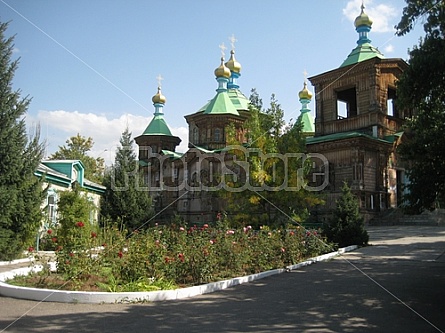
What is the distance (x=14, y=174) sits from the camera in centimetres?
1386

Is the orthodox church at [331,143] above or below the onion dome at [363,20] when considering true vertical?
below

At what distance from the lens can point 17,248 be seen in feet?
45.9

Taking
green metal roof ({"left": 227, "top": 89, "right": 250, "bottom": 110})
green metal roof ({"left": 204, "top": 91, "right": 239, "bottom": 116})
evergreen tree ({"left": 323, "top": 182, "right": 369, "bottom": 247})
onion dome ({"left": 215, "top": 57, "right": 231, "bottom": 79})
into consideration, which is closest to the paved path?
evergreen tree ({"left": 323, "top": 182, "right": 369, "bottom": 247})

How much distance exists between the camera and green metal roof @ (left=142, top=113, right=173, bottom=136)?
143ft

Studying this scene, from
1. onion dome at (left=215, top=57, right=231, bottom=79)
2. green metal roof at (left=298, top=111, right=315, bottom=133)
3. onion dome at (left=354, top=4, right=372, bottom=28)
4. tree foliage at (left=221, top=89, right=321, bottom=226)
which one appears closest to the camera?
tree foliage at (left=221, top=89, right=321, bottom=226)

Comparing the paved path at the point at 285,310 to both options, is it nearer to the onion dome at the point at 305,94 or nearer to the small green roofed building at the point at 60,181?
the small green roofed building at the point at 60,181

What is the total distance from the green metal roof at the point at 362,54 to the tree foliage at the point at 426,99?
20.4 meters

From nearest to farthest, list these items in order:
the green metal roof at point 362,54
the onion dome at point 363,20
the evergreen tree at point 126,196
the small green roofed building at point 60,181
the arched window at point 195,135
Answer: the small green roofed building at point 60,181 < the evergreen tree at point 126,196 < the green metal roof at point 362,54 < the onion dome at point 363,20 < the arched window at point 195,135

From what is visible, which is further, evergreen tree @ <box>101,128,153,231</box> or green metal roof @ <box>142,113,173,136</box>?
green metal roof @ <box>142,113,173,136</box>

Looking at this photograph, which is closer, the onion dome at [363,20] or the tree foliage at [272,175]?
the tree foliage at [272,175]

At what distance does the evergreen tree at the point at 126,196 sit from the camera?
25.5 meters

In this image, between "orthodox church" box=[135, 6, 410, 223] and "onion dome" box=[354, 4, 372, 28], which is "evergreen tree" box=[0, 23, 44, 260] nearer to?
"orthodox church" box=[135, 6, 410, 223]

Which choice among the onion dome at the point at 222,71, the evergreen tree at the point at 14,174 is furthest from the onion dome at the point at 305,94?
the evergreen tree at the point at 14,174

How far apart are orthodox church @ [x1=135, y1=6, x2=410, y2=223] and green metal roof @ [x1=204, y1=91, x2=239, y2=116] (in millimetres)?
84
